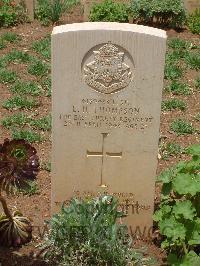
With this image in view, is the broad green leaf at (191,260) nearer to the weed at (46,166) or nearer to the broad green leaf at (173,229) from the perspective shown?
the broad green leaf at (173,229)

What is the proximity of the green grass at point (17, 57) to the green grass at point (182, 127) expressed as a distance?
260 centimetres

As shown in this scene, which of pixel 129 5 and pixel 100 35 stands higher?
pixel 129 5

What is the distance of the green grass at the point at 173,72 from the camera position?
8.41 metres

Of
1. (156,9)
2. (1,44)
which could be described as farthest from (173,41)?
(1,44)

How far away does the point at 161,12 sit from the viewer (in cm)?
1005

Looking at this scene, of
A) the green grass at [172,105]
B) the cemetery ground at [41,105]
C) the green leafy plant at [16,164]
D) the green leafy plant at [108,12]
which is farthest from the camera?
the green leafy plant at [108,12]

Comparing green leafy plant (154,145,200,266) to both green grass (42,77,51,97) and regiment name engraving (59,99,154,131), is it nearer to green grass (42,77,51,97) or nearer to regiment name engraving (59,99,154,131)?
regiment name engraving (59,99,154,131)

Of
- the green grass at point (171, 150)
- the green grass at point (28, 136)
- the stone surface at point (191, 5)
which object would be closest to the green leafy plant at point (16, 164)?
the green grass at point (28, 136)

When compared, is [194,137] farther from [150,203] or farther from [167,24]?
[167,24]

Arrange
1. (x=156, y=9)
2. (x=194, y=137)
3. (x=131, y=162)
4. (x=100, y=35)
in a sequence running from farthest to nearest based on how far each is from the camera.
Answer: (x=156, y=9)
(x=194, y=137)
(x=131, y=162)
(x=100, y=35)

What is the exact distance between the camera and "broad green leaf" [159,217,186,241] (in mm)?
4570

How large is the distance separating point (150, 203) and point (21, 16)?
19.7 ft

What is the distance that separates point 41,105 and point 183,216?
3418 mm

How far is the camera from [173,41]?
9.56 m
